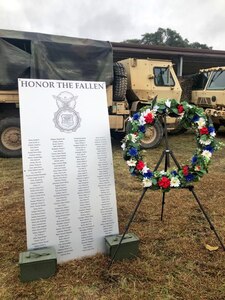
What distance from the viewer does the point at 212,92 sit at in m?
10.1

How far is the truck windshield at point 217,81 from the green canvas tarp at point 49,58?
4725 mm

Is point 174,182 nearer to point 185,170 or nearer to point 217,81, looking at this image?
point 185,170

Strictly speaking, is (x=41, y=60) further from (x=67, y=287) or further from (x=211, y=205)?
(x=67, y=287)

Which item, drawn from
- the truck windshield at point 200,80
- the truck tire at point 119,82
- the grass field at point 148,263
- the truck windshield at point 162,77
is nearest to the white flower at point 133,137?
the grass field at point 148,263

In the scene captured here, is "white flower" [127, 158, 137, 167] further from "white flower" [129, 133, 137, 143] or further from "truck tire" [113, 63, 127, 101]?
"truck tire" [113, 63, 127, 101]

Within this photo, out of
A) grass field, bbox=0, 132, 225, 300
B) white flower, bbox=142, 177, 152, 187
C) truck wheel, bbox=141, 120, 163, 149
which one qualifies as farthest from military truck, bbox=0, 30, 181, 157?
white flower, bbox=142, 177, 152, 187

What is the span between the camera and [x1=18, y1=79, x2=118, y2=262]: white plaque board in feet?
8.81

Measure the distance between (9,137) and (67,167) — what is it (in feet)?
15.5

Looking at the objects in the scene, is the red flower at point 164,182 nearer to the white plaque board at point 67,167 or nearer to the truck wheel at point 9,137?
the white plaque board at point 67,167

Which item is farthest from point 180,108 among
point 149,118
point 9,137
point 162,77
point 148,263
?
point 162,77

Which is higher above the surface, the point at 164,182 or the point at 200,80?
the point at 200,80

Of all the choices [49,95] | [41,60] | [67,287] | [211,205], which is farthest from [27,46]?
[67,287]

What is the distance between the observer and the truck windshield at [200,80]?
427 inches

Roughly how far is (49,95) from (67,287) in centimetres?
171
